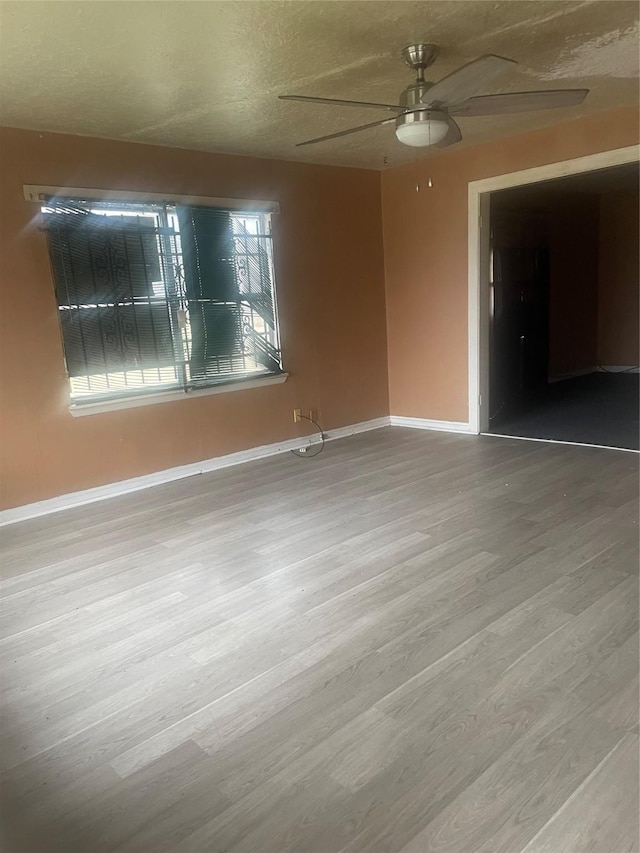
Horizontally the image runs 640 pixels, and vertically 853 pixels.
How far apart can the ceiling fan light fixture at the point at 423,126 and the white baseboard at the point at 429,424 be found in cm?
313

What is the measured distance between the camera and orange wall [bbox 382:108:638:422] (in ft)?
16.3

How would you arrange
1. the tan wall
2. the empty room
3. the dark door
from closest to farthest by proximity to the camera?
the empty room
the dark door
the tan wall

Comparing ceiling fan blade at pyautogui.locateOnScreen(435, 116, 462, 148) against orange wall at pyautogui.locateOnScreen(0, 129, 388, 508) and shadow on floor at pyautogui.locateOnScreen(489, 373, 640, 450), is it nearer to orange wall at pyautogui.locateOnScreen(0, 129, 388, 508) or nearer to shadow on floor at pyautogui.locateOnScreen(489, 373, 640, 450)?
orange wall at pyautogui.locateOnScreen(0, 129, 388, 508)

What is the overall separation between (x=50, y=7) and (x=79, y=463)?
2750 millimetres

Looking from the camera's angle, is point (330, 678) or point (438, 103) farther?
point (438, 103)

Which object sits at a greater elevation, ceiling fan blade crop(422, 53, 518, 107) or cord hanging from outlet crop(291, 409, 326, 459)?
ceiling fan blade crop(422, 53, 518, 107)

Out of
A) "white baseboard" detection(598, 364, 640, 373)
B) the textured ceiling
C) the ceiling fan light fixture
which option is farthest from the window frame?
"white baseboard" detection(598, 364, 640, 373)

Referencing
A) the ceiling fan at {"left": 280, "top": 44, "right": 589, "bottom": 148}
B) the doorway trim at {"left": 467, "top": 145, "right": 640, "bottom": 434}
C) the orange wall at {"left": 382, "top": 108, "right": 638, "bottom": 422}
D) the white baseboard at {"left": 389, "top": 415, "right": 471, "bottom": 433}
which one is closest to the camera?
the ceiling fan at {"left": 280, "top": 44, "right": 589, "bottom": 148}

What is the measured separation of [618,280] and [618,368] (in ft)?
4.08

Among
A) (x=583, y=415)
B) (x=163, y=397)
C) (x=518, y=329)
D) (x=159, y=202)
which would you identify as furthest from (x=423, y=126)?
(x=518, y=329)

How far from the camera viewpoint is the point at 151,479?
4480 mm

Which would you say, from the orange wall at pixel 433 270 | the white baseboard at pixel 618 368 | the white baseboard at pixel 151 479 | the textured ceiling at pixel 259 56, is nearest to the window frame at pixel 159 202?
the textured ceiling at pixel 259 56

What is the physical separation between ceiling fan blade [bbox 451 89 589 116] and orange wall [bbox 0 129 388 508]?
94.1 inches

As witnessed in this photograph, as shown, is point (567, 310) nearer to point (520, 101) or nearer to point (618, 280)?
point (618, 280)
